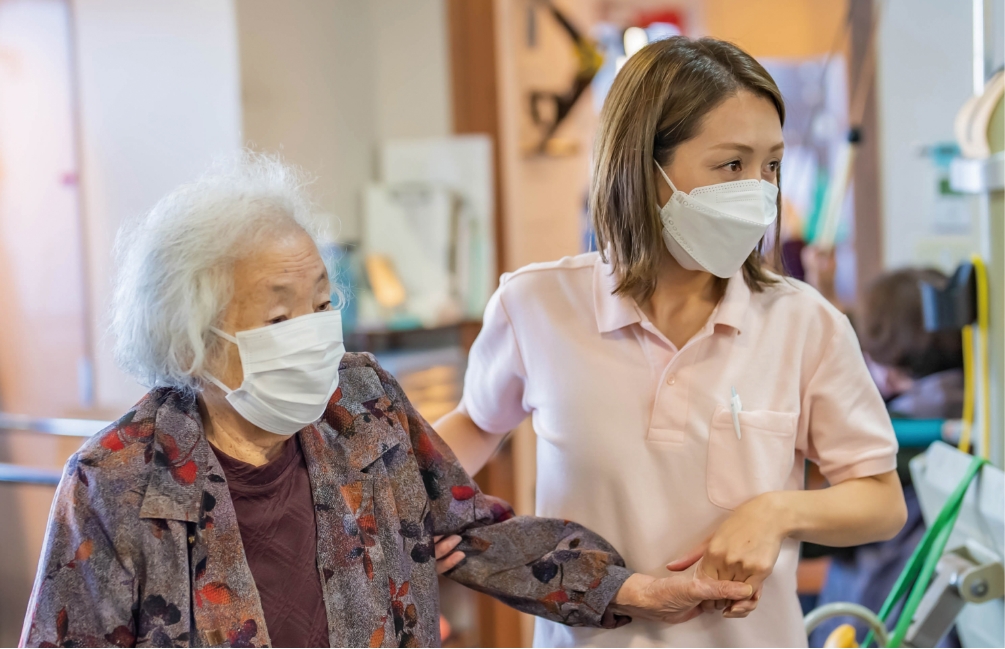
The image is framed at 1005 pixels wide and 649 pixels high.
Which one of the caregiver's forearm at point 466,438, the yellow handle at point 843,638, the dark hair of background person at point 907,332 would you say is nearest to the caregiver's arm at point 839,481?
the yellow handle at point 843,638

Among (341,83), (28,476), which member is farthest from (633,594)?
(341,83)

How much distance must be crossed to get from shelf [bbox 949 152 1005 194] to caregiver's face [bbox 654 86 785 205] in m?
0.62

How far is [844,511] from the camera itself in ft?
4.01

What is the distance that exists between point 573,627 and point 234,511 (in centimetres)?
53

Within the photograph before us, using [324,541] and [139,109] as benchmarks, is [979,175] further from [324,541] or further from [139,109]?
[139,109]

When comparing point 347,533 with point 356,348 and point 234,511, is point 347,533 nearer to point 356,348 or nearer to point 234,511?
point 234,511

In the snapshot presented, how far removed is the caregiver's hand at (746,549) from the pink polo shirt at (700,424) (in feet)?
0.18

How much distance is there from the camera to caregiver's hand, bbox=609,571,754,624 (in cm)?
116

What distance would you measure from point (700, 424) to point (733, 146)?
14.5 inches

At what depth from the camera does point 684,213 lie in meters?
1.22

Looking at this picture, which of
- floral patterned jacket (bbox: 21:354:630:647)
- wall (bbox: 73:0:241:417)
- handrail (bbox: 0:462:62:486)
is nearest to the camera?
floral patterned jacket (bbox: 21:354:630:647)

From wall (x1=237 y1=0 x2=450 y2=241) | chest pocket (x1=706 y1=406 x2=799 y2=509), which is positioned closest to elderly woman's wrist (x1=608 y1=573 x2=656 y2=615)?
chest pocket (x1=706 y1=406 x2=799 y2=509)

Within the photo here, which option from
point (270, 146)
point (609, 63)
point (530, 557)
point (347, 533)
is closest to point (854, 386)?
point (530, 557)

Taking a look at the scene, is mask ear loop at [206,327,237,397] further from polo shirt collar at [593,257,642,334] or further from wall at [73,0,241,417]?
wall at [73,0,241,417]
